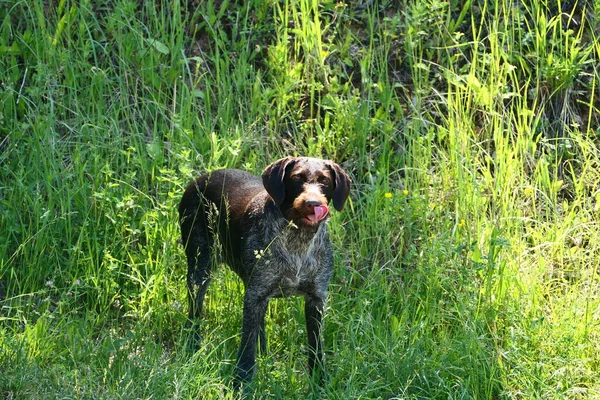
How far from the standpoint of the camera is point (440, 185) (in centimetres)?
764

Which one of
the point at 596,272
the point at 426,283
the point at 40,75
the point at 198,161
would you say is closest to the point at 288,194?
the point at 426,283

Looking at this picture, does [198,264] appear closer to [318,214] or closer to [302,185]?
[302,185]

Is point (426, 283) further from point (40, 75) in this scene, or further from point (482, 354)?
point (40, 75)

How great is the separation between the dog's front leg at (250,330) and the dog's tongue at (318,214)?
656 millimetres

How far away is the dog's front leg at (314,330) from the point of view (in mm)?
6164

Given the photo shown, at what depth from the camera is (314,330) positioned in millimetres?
6293

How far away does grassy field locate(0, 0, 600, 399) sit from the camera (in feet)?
19.8

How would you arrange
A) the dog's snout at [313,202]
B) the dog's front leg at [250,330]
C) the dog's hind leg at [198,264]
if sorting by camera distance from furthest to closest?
the dog's hind leg at [198,264], the dog's front leg at [250,330], the dog's snout at [313,202]

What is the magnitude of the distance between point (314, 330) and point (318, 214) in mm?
934

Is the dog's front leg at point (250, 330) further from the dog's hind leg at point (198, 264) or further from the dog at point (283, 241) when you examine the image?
the dog's hind leg at point (198, 264)

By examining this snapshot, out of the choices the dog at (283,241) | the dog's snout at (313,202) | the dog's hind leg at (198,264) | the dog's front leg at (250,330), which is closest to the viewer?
the dog's snout at (313,202)

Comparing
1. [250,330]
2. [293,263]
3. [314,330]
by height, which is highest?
[293,263]

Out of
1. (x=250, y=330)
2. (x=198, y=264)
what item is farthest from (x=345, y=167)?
(x=250, y=330)

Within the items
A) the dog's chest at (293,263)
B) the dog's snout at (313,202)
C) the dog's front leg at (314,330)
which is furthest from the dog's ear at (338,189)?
the dog's front leg at (314,330)
